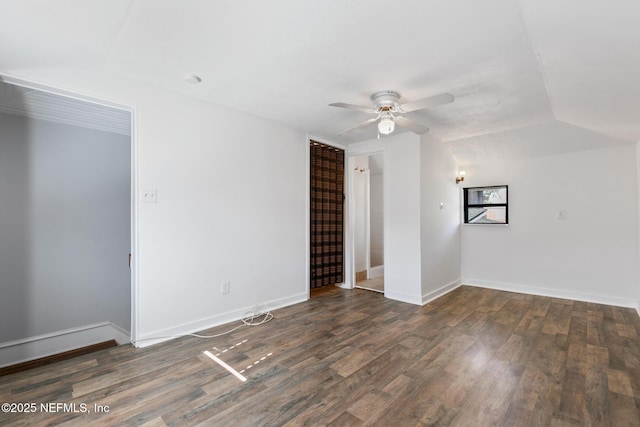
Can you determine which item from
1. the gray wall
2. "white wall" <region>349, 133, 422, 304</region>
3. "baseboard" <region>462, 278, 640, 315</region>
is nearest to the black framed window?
"baseboard" <region>462, 278, 640, 315</region>

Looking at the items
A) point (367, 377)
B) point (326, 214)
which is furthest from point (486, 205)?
point (367, 377)

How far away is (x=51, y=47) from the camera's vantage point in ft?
5.93

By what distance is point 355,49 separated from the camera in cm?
193

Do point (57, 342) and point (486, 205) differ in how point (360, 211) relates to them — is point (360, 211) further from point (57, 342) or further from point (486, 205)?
point (57, 342)

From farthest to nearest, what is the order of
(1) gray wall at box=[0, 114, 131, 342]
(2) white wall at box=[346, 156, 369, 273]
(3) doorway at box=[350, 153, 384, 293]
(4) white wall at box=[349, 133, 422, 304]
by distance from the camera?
(2) white wall at box=[346, 156, 369, 273], (3) doorway at box=[350, 153, 384, 293], (4) white wall at box=[349, 133, 422, 304], (1) gray wall at box=[0, 114, 131, 342]

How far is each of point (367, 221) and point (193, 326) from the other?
3.44 meters

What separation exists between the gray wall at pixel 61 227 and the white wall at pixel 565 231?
17.3 ft

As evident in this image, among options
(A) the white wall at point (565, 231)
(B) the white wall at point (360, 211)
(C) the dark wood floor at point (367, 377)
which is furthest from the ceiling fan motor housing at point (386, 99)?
(A) the white wall at point (565, 231)

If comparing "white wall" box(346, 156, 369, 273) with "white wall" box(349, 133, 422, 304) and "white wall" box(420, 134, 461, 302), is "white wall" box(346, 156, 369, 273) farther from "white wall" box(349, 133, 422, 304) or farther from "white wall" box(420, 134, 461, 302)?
"white wall" box(420, 134, 461, 302)

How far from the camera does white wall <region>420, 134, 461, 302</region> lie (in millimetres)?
3826

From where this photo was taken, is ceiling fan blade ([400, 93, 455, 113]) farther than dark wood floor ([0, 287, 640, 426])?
Yes

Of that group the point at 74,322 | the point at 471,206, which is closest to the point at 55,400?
the point at 74,322

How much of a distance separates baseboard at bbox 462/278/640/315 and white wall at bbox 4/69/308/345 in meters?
3.09

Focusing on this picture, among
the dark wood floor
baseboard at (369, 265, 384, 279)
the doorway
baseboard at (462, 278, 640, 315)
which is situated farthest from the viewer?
baseboard at (369, 265, 384, 279)
